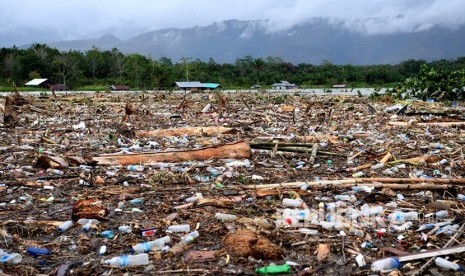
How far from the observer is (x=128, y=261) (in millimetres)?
2875

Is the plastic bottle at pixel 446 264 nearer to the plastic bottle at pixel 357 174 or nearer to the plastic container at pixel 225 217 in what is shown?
the plastic container at pixel 225 217

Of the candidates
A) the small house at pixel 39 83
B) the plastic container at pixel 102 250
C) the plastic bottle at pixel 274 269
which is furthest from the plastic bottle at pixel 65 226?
the small house at pixel 39 83

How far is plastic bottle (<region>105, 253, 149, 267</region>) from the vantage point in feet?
9.38

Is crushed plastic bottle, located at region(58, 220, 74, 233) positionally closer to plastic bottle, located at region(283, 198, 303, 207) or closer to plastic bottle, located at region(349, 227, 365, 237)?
plastic bottle, located at region(283, 198, 303, 207)

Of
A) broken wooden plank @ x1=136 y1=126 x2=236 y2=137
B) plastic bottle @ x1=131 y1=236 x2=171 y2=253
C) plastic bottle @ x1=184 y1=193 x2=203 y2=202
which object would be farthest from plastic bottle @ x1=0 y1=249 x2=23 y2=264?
broken wooden plank @ x1=136 y1=126 x2=236 y2=137

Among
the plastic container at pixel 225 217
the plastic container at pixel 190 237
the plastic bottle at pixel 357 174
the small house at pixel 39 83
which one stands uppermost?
the plastic container at pixel 225 217

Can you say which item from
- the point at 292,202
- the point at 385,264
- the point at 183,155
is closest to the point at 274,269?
the point at 385,264

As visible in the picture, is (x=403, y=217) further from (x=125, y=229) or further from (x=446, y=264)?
(x=125, y=229)

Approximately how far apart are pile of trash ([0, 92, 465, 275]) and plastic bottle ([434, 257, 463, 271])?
11 mm

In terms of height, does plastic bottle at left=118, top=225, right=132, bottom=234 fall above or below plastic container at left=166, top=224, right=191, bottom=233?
below

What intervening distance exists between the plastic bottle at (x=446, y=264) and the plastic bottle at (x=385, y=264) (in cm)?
23

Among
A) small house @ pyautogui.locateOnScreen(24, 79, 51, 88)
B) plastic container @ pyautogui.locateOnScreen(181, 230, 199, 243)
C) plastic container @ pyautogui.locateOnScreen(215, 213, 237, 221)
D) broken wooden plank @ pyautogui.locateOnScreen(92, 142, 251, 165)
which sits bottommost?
small house @ pyautogui.locateOnScreen(24, 79, 51, 88)

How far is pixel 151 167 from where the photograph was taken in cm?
570

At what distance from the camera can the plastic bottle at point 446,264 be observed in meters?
2.74
